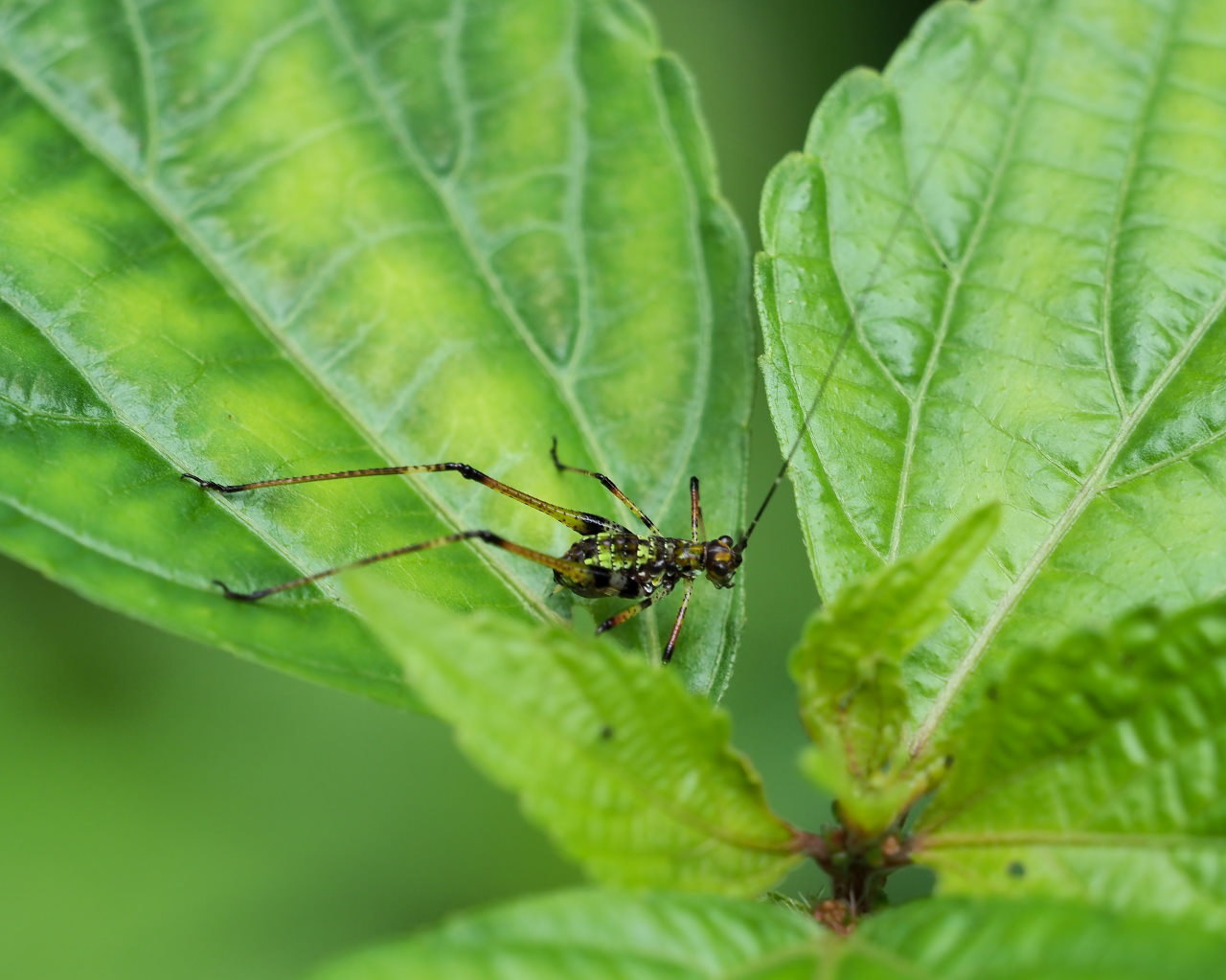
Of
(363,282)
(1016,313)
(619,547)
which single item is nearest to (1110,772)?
(1016,313)

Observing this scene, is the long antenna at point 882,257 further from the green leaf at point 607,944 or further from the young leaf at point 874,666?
the green leaf at point 607,944

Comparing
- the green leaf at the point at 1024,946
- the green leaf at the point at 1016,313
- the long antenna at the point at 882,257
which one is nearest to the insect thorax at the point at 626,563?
the long antenna at the point at 882,257

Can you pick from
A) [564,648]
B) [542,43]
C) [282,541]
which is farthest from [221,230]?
[564,648]

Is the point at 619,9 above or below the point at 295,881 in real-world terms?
above

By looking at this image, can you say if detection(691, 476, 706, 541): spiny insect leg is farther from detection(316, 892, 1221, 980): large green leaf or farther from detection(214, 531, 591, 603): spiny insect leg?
detection(316, 892, 1221, 980): large green leaf

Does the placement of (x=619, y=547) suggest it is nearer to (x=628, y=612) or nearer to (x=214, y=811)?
(x=628, y=612)

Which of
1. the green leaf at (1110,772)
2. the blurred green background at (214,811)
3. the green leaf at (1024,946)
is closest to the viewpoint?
the green leaf at (1024,946)

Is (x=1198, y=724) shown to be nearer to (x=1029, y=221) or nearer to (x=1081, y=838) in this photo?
(x=1081, y=838)
